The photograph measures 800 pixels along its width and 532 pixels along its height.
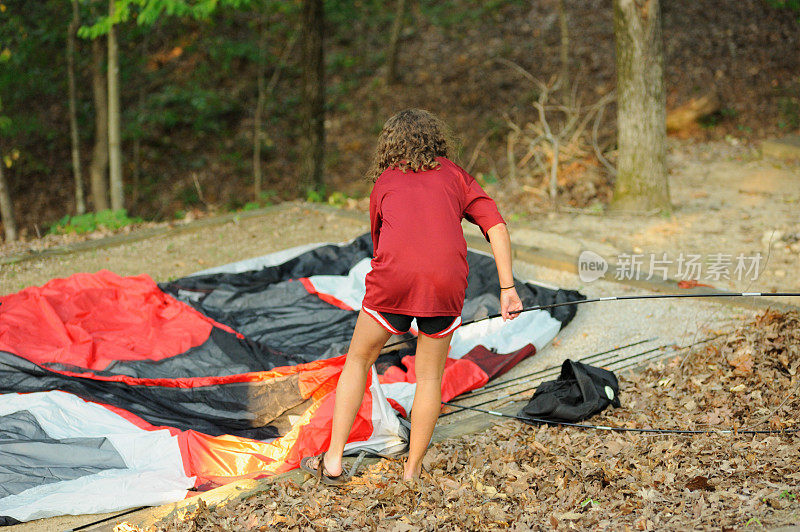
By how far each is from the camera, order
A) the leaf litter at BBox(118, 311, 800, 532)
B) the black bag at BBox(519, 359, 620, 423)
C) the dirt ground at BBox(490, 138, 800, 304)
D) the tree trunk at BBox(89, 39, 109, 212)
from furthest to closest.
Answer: the tree trunk at BBox(89, 39, 109, 212) < the dirt ground at BBox(490, 138, 800, 304) < the black bag at BBox(519, 359, 620, 423) < the leaf litter at BBox(118, 311, 800, 532)

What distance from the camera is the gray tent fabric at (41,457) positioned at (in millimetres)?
3027

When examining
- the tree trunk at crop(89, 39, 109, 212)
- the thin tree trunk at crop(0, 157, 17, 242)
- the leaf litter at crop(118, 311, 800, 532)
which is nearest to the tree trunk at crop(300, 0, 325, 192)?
the tree trunk at crop(89, 39, 109, 212)

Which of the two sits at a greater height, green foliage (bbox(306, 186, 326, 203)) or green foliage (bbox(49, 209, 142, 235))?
green foliage (bbox(306, 186, 326, 203))

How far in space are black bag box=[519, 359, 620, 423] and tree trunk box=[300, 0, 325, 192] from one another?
6.07m

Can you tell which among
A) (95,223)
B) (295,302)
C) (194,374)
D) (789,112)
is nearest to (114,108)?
(95,223)

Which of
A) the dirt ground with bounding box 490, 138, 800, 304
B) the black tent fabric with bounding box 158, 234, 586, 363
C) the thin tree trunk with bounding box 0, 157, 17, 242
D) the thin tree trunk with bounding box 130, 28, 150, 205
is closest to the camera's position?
the black tent fabric with bounding box 158, 234, 586, 363

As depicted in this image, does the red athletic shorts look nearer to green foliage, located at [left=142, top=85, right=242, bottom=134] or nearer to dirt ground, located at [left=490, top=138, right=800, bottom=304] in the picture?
dirt ground, located at [left=490, top=138, right=800, bottom=304]

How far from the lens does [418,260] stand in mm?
2582

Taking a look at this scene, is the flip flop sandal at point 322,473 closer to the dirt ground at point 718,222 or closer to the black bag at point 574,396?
the black bag at point 574,396

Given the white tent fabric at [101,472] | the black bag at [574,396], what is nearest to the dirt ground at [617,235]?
the black bag at [574,396]

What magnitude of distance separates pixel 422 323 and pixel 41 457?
181cm

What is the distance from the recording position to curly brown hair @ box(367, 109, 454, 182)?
8.71 ft

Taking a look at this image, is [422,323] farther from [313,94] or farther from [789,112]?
[789,112]

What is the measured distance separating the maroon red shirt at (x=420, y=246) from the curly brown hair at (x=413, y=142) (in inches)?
1.5
